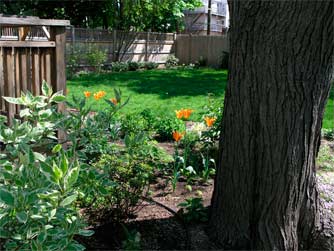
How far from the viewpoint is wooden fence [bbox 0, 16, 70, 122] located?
370cm

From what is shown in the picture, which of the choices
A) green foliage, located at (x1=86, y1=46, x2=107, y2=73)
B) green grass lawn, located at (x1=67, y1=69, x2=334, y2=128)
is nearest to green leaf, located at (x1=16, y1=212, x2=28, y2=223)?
green grass lawn, located at (x1=67, y1=69, x2=334, y2=128)

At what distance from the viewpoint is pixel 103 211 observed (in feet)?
8.23

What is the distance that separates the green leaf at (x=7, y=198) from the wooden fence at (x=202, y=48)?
16.3 meters

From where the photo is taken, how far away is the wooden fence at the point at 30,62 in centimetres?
370

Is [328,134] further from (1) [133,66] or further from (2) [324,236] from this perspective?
(1) [133,66]

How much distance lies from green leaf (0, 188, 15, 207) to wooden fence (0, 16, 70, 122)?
241cm

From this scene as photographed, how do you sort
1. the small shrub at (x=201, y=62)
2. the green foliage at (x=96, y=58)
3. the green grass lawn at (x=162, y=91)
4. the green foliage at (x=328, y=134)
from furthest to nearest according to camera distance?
the small shrub at (x=201, y=62) < the green foliage at (x=96, y=58) < the green grass lawn at (x=162, y=91) < the green foliage at (x=328, y=134)

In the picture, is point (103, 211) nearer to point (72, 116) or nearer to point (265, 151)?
point (72, 116)

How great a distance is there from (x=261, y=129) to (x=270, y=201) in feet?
1.30

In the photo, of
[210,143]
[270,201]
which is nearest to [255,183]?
[270,201]

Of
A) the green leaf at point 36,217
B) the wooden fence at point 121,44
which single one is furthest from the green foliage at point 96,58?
the green leaf at point 36,217

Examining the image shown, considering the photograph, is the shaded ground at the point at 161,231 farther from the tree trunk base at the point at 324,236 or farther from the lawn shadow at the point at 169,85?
the lawn shadow at the point at 169,85

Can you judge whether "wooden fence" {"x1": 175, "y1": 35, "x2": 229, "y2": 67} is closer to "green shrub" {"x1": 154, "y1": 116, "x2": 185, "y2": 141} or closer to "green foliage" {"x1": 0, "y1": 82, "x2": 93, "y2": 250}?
"green shrub" {"x1": 154, "y1": 116, "x2": 185, "y2": 141}

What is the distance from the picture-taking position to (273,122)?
2.04 meters
